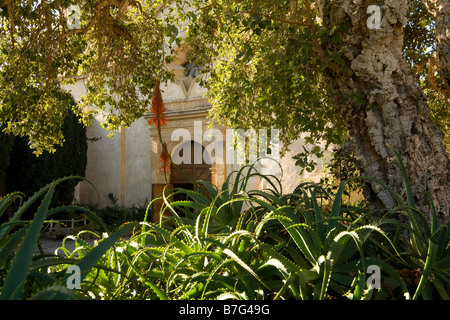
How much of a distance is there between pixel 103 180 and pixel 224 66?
29.7 feet

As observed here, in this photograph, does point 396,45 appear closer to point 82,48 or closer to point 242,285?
point 242,285

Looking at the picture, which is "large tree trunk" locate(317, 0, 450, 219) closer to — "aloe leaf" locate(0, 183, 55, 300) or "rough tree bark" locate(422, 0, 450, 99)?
"rough tree bark" locate(422, 0, 450, 99)

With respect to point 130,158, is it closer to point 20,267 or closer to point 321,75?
point 321,75

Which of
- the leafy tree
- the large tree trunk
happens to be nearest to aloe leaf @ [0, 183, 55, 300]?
the leafy tree

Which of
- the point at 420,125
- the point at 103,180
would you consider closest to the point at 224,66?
the point at 420,125

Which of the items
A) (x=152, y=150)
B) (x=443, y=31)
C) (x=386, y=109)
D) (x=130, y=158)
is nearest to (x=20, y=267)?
(x=386, y=109)

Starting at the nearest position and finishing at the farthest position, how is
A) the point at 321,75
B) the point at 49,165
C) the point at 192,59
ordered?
the point at 321,75 → the point at 192,59 → the point at 49,165

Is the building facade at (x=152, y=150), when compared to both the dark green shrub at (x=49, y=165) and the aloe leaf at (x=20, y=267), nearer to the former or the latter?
the dark green shrub at (x=49, y=165)

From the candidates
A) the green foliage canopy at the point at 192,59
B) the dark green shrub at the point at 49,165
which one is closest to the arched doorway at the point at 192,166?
the dark green shrub at the point at 49,165

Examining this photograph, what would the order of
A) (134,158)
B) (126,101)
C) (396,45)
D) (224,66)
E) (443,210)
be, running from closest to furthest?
(443,210) < (396,45) < (126,101) < (224,66) < (134,158)

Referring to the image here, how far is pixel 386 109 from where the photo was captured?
8.19 feet

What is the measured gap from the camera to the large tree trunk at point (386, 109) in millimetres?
2434

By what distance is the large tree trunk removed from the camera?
2.43 meters

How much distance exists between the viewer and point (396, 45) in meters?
2.68
